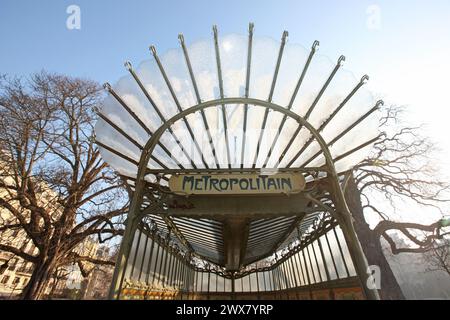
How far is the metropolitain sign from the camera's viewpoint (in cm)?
322

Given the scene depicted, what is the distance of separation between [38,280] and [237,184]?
1272cm

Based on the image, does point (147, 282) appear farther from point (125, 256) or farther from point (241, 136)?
point (241, 136)

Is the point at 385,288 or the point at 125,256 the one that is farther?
the point at 385,288

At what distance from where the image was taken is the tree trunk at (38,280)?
9.85 m

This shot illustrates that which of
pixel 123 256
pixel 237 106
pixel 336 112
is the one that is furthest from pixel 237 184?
pixel 336 112

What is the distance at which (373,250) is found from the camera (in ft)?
37.3

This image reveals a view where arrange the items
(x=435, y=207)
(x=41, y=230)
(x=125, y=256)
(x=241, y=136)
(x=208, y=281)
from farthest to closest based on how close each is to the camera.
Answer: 1. (x=435, y=207)
2. (x=41, y=230)
3. (x=208, y=281)
4. (x=241, y=136)
5. (x=125, y=256)

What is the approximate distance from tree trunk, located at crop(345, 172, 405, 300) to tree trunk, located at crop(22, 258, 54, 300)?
1571cm

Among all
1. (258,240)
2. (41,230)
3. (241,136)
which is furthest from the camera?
(41,230)

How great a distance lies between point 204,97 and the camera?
3.61 metres

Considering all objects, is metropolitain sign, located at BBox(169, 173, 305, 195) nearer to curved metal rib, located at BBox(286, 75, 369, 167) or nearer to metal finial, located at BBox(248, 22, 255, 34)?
curved metal rib, located at BBox(286, 75, 369, 167)

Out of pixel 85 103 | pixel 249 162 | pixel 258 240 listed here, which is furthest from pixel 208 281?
pixel 85 103

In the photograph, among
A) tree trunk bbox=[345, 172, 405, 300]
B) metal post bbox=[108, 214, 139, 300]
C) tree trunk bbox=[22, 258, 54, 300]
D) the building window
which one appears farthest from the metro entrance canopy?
the building window
